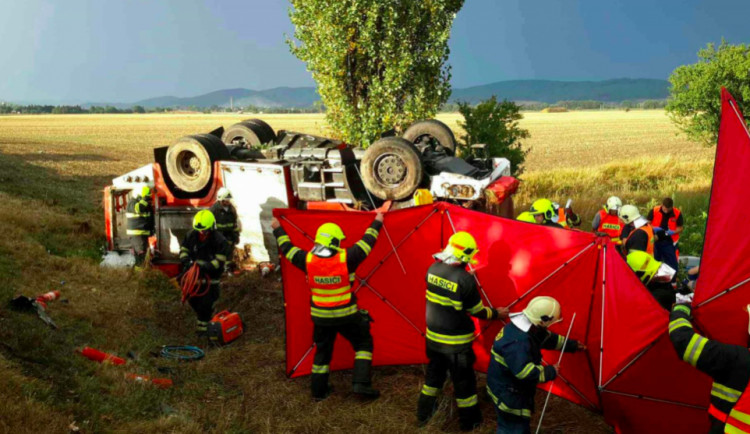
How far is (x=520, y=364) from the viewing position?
13.5 feet

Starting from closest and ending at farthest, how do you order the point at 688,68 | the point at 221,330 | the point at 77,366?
the point at 77,366 → the point at 221,330 → the point at 688,68

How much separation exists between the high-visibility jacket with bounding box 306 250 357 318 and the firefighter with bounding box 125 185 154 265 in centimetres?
494

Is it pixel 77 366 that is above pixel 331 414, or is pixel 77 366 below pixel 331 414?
above

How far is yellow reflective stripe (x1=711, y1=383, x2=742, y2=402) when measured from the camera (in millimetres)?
3660

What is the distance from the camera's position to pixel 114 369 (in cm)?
568

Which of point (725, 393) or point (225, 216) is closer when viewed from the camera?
point (725, 393)

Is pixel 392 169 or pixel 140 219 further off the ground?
pixel 392 169

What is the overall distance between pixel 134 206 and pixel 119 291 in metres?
1.68

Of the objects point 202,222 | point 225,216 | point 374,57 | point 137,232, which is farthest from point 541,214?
point 374,57

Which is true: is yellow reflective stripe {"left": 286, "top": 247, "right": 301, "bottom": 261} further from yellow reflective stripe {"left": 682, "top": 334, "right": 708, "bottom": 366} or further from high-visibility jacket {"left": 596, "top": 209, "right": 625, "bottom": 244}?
high-visibility jacket {"left": 596, "top": 209, "right": 625, "bottom": 244}

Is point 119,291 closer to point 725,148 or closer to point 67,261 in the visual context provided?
point 67,261

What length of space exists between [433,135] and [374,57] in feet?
14.8

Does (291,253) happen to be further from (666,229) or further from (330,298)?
(666,229)

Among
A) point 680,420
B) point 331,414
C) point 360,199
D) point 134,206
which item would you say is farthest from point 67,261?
point 680,420
